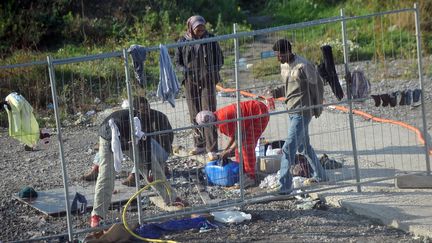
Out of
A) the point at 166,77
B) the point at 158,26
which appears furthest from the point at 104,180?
the point at 158,26

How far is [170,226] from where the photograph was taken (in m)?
10.1

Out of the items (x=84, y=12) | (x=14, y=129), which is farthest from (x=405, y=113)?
(x=84, y=12)

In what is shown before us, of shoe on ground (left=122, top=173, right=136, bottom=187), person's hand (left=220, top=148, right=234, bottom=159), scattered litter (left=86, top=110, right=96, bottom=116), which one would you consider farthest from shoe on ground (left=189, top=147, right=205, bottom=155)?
scattered litter (left=86, top=110, right=96, bottom=116)

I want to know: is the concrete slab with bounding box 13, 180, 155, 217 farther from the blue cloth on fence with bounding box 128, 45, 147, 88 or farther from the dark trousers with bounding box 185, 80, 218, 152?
the blue cloth on fence with bounding box 128, 45, 147, 88

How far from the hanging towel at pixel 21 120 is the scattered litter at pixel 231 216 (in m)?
2.18

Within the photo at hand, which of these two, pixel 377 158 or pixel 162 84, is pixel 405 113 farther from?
pixel 162 84

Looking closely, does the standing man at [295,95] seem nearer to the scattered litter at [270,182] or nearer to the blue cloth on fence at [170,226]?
the scattered litter at [270,182]

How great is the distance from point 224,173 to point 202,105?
4.03 feet

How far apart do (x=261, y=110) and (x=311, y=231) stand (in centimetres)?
199

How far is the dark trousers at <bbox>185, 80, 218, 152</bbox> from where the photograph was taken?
1205cm

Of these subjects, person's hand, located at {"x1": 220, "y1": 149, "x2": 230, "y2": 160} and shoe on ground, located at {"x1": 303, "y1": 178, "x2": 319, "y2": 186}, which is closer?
shoe on ground, located at {"x1": 303, "y1": 178, "x2": 319, "y2": 186}

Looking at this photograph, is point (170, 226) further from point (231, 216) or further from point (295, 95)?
point (295, 95)

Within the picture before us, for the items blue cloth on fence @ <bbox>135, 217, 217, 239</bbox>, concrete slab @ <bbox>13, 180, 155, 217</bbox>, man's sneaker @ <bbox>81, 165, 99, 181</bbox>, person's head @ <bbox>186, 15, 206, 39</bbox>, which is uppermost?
person's head @ <bbox>186, 15, 206, 39</bbox>

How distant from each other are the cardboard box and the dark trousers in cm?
69
